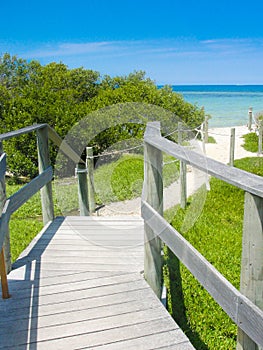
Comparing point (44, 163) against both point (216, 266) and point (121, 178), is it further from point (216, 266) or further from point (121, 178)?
point (121, 178)

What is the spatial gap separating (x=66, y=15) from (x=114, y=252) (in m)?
47.9

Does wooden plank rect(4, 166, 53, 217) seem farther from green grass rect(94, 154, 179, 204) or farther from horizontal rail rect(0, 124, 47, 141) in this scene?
green grass rect(94, 154, 179, 204)

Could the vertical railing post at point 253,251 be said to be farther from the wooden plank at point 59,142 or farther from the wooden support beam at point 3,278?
the wooden plank at point 59,142

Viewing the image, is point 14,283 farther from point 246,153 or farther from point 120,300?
point 246,153

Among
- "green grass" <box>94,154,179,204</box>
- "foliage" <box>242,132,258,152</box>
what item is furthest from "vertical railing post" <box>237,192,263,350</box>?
"foliage" <box>242,132,258,152</box>

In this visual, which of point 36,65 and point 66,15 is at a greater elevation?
point 66,15

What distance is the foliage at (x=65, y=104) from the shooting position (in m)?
9.48

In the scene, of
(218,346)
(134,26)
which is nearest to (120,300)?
(218,346)

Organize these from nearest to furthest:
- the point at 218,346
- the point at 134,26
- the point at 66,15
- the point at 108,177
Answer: the point at 218,346 → the point at 108,177 → the point at 66,15 → the point at 134,26

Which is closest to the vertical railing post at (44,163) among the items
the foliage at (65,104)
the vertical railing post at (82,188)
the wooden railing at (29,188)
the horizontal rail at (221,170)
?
the wooden railing at (29,188)

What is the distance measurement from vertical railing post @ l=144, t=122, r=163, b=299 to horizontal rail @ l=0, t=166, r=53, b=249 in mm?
869

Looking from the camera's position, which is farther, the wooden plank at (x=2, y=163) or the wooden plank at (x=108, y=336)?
the wooden plank at (x=2, y=163)

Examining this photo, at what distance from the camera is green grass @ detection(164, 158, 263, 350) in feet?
10.7

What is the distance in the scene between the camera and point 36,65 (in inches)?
714
